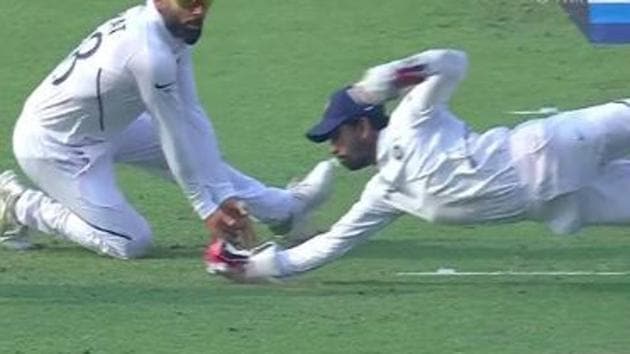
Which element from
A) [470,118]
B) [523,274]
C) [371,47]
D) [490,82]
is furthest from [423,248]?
[371,47]

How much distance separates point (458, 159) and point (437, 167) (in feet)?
0.26

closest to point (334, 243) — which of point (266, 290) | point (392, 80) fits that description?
point (266, 290)

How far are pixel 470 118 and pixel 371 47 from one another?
189 cm

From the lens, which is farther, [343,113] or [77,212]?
[77,212]

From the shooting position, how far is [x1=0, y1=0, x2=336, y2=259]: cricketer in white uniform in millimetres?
9047

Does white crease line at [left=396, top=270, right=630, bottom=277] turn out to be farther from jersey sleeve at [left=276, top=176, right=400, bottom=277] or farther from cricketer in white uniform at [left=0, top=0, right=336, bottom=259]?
cricketer in white uniform at [left=0, top=0, right=336, bottom=259]

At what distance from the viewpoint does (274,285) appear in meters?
8.74

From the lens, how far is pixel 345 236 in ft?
28.0

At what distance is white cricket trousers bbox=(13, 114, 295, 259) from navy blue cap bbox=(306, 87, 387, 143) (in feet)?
3.17

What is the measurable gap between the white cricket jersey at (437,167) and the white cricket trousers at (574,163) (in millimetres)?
63

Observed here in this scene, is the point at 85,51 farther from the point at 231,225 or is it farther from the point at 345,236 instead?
the point at 345,236

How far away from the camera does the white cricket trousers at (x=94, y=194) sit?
943cm

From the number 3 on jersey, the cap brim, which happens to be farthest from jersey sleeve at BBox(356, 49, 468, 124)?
the number 3 on jersey

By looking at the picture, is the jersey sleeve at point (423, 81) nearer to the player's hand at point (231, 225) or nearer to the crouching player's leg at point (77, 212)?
the player's hand at point (231, 225)
